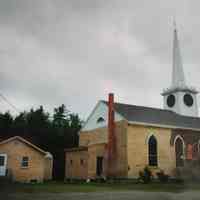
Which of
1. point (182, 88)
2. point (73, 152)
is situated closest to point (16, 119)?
point (73, 152)

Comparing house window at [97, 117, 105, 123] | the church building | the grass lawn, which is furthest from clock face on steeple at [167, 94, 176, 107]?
the grass lawn

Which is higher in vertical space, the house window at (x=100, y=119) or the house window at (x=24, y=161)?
the house window at (x=100, y=119)

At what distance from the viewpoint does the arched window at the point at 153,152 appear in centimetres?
3064

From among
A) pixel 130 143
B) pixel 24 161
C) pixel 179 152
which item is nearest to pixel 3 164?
pixel 24 161

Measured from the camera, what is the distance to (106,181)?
89.6 feet

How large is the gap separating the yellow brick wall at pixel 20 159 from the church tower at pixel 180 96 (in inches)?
816

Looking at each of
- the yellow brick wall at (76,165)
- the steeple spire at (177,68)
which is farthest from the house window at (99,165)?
the steeple spire at (177,68)

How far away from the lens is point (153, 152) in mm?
30844

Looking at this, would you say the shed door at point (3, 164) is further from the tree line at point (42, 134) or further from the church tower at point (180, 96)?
the church tower at point (180, 96)

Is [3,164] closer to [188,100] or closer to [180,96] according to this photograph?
[180,96]

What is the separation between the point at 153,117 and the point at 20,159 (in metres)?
14.3

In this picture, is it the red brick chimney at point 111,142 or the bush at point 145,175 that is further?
the red brick chimney at point 111,142

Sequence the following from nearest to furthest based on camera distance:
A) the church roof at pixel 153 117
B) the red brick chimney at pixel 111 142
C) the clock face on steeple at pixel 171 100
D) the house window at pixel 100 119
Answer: the red brick chimney at pixel 111 142
the church roof at pixel 153 117
the house window at pixel 100 119
the clock face on steeple at pixel 171 100

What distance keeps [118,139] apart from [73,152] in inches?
273
